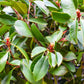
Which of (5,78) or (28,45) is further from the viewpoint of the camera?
(28,45)

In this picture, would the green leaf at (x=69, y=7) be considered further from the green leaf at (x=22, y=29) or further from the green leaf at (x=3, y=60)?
the green leaf at (x=3, y=60)

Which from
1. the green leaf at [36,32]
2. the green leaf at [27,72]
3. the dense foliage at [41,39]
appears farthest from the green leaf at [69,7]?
the green leaf at [27,72]

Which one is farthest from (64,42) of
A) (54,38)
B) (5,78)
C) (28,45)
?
(5,78)

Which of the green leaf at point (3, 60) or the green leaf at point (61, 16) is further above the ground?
the green leaf at point (61, 16)

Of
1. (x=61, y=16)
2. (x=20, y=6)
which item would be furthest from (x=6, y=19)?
(x=61, y=16)

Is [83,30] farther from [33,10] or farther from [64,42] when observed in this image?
[33,10]

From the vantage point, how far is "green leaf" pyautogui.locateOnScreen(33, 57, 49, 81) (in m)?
0.47

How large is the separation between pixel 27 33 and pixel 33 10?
0.20m

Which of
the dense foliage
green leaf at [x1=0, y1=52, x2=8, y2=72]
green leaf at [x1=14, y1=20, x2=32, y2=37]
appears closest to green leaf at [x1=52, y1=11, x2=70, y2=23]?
the dense foliage

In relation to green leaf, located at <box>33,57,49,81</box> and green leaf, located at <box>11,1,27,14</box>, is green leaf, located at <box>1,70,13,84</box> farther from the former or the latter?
green leaf, located at <box>11,1,27,14</box>

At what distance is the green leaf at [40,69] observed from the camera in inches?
18.6

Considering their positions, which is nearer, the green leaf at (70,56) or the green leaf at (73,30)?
the green leaf at (73,30)

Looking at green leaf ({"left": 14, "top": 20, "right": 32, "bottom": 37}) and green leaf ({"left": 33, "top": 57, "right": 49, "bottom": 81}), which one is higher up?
green leaf ({"left": 14, "top": 20, "right": 32, "bottom": 37})

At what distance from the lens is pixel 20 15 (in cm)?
60
